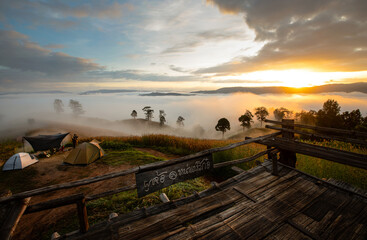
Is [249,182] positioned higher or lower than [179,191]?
higher

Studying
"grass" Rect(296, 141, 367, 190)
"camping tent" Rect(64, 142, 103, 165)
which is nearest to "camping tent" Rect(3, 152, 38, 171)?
"camping tent" Rect(64, 142, 103, 165)

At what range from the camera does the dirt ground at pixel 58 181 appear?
6.13 m

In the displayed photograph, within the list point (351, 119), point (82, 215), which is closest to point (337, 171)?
point (82, 215)

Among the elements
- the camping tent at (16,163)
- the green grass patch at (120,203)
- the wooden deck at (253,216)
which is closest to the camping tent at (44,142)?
the camping tent at (16,163)

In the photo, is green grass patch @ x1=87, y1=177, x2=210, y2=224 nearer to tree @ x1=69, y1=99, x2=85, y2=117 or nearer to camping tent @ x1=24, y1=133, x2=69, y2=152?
camping tent @ x1=24, y1=133, x2=69, y2=152

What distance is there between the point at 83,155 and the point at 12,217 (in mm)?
11112

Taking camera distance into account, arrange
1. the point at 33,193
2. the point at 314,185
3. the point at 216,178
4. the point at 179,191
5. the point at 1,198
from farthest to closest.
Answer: the point at 216,178
the point at 179,191
the point at 314,185
the point at 33,193
the point at 1,198

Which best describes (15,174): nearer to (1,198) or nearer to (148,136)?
(148,136)

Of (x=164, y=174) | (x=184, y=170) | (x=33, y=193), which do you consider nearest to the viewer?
(x=33, y=193)

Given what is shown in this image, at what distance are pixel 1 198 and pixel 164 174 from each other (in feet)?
8.48

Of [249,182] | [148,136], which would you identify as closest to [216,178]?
[249,182]

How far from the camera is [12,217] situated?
250cm

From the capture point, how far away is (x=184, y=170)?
3.91 metres

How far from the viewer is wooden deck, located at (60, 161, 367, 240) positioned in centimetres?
315
